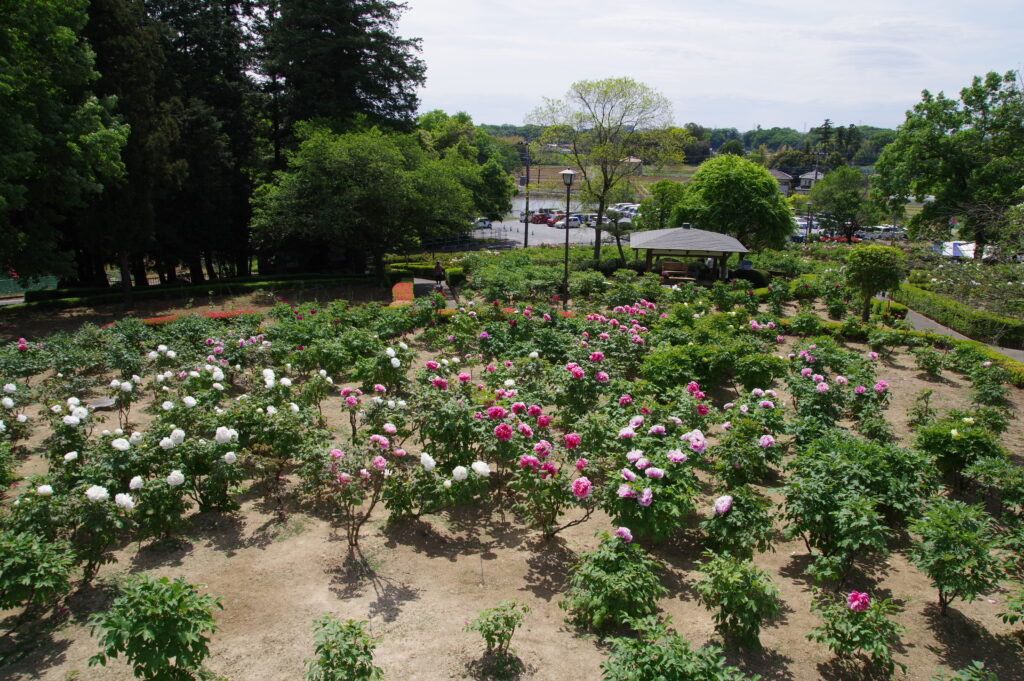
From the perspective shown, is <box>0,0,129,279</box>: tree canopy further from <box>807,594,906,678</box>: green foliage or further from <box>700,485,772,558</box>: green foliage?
<box>807,594,906,678</box>: green foliage

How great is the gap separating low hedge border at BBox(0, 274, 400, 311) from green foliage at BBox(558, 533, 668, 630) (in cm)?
1847

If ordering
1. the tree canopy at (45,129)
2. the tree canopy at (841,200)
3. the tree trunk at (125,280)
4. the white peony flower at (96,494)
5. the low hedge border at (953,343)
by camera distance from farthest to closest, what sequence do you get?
the tree canopy at (841,200)
the tree trunk at (125,280)
the tree canopy at (45,129)
the low hedge border at (953,343)
the white peony flower at (96,494)

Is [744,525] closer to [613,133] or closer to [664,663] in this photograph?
[664,663]

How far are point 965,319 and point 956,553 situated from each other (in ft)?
→ 48.8

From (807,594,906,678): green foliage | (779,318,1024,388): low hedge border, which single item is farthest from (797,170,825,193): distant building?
(807,594,906,678): green foliage

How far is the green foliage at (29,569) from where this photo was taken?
4336 mm

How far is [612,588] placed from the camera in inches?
180

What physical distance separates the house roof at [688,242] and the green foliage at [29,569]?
19.1m

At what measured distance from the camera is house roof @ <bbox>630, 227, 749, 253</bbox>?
20453 millimetres

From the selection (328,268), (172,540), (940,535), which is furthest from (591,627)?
(328,268)

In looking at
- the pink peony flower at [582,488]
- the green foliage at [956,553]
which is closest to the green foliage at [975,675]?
the green foliage at [956,553]

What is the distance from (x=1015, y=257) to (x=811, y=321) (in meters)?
5.22

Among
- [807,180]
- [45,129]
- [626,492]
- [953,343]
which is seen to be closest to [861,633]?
[626,492]

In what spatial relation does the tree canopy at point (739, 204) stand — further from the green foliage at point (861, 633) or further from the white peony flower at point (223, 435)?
the white peony flower at point (223, 435)
